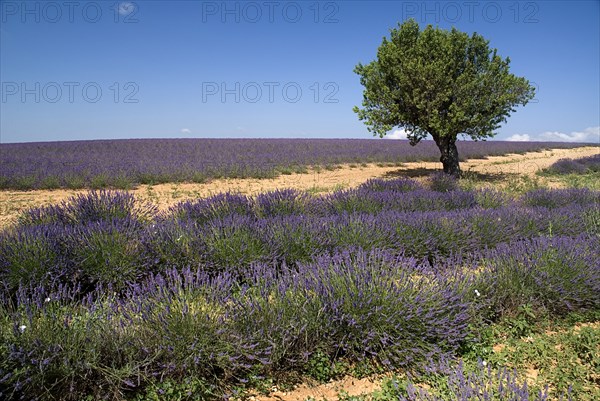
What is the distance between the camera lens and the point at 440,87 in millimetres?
11414

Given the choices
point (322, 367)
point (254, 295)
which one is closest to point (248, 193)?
point (254, 295)

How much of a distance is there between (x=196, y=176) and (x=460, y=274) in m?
10.5

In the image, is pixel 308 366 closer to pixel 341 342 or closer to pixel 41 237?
pixel 341 342

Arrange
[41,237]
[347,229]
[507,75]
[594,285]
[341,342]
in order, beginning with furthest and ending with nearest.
→ [507,75] < [347,229] < [41,237] < [594,285] < [341,342]

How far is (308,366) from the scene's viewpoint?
238 cm

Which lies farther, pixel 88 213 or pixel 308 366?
pixel 88 213

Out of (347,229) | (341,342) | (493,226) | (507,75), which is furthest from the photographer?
(507,75)

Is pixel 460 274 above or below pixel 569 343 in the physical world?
above

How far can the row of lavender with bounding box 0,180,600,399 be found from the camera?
2082 mm

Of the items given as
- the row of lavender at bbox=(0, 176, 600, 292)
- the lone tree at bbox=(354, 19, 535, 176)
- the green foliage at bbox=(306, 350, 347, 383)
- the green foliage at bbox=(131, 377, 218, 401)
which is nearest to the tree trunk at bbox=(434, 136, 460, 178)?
the lone tree at bbox=(354, 19, 535, 176)

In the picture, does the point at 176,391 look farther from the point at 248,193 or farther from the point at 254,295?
the point at 248,193

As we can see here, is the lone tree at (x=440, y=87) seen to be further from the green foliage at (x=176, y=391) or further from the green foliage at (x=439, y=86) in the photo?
the green foliage at (x=176, y=391)

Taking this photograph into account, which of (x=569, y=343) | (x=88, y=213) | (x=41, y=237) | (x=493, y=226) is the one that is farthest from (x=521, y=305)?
(x=88, y=213)

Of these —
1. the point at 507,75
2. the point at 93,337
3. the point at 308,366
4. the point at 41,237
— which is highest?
the point at 507,75
